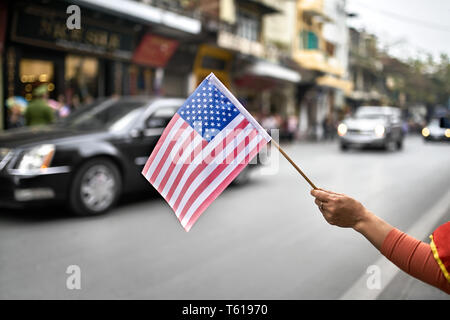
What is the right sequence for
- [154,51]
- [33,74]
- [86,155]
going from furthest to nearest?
[154,51] < [33,74] < [86,155]

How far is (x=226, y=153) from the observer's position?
7.55 ft

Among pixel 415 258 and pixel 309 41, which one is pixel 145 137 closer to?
pixel 415 258

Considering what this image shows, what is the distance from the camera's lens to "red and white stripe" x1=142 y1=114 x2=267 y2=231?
2262 millimetres

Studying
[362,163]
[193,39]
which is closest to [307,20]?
[193,39]

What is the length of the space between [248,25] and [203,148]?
24216 millimetres

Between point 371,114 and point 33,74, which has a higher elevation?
point 33,74

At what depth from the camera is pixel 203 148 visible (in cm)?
227

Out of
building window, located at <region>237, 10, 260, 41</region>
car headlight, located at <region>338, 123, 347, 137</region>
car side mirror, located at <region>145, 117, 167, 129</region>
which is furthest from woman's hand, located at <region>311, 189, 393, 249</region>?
building window, located at <region>237, 10, 260, 41</region>

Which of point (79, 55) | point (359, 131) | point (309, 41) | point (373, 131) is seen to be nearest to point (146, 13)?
point (79, 55)

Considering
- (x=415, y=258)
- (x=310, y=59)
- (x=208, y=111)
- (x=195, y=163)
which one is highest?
(x=310, y=59)

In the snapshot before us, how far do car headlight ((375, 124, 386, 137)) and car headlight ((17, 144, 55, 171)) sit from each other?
14.6m

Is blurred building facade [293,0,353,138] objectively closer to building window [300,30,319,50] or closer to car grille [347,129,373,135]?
building window [300,30,319,50]

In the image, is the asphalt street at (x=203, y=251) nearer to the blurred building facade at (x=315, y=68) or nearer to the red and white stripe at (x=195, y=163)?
the red and white stripe at (x=195, y=163)

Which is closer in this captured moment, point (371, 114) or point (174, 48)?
point (174, 48)
